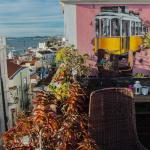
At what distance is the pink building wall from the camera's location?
9211mm

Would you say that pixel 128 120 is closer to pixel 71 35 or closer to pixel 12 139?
pixel 12 139

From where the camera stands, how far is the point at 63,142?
8.04 feet

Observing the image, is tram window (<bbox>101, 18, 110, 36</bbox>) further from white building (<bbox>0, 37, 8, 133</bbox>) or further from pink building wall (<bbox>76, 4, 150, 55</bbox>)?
white building (<bbox>0, 37, 8, 133</bbox>)

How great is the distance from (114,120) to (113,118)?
0.08 feet

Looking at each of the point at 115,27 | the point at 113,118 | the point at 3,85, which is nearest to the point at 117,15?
the point at 115,27

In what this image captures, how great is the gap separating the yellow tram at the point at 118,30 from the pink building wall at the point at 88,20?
10 cm

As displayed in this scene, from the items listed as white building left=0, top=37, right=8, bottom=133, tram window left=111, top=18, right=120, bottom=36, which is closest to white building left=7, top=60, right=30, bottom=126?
white building left=0, top=37, right=8, bottom=133

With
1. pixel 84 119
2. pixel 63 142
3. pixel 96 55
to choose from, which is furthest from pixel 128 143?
pixel 96 55

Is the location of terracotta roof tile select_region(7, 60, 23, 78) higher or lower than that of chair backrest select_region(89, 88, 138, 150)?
lower

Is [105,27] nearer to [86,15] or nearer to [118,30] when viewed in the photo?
[118,30]

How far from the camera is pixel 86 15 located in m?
9.30

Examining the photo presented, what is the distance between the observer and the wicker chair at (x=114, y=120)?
174 inches

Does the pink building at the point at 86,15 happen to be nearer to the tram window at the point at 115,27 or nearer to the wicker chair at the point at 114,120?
the tram window at the point at 115,27

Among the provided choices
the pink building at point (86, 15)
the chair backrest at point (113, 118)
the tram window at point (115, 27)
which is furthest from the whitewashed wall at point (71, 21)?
the chair backrest at point (113, 118)
